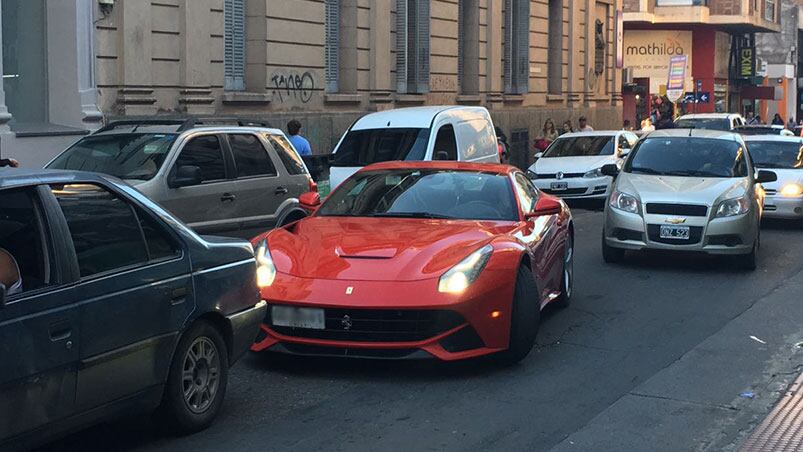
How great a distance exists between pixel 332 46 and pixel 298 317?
1784 cm

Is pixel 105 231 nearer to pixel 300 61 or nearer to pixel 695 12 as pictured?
pixel 300 61

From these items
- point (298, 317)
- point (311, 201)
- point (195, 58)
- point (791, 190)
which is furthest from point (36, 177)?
point (791, 190)

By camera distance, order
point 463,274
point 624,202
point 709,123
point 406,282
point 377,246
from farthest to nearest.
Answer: point 709,123 < point 624,202 < point 377,246 < point 463,274 < point 406,282

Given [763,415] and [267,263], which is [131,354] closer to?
[267,263]

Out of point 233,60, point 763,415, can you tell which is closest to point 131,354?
point 763,415

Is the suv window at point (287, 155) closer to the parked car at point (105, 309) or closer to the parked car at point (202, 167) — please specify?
the parked car at point (202, 167)

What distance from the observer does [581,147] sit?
24344 millimetres

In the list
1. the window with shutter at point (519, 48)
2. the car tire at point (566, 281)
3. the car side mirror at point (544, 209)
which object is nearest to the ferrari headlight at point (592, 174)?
the window with shutter at point (519, 48)

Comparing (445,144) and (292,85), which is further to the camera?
(292,85)

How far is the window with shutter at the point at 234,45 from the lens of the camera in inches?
847

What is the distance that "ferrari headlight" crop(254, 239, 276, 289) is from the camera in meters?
8.07

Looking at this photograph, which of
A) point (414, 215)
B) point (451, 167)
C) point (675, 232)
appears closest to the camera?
point (414, 215)

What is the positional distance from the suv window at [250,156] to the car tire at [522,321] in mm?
4727

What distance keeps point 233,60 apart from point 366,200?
12652mm
